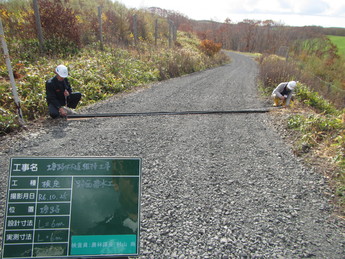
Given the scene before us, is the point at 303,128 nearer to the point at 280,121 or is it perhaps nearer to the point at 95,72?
the point at 280,121

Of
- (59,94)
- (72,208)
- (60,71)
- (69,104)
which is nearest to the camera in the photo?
(72,208)

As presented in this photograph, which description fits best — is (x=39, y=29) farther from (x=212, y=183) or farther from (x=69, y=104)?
(x=212, y=183)

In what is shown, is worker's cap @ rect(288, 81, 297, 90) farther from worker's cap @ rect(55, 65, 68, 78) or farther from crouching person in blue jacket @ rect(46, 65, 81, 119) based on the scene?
worker's cap @ rect(55, 65, 68, 78)

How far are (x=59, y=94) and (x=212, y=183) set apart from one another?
3879mm

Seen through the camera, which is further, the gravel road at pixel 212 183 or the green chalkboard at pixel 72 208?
the gravel road at pixel 212 183

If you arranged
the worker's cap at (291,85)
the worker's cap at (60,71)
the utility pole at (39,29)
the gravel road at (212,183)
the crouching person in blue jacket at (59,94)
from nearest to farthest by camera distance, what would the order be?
the gravel road at (212,183), the worker's cap at (60,71), the crouching person in blue jacket at (59,94), the worker's cap at (291,85), the utility pole at (39,29)

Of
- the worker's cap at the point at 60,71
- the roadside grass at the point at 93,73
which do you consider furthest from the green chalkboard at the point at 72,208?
the worker's cap at the point at 60,71

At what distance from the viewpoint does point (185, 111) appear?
700cm

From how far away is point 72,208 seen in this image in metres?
1.61

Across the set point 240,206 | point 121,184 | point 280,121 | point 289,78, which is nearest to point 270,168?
point 240,206

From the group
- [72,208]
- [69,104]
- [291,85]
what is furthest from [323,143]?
[69,104]

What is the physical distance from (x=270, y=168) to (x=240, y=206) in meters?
1.33

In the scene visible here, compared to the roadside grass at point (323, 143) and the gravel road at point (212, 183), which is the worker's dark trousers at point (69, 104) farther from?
the roadside grass at point (323, 143)

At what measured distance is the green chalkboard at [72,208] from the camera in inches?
61.4
